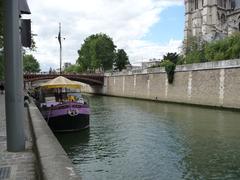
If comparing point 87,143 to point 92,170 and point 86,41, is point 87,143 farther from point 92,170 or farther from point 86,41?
point 86,41

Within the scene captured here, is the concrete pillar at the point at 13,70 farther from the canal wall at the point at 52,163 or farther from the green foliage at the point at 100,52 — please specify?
the green foliage at the point at 100,52

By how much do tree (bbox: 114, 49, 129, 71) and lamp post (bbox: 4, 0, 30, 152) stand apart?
7661 cm

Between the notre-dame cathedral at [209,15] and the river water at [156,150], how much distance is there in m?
76.5

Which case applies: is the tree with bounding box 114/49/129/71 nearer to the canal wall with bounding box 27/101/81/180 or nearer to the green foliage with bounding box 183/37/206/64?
the green foliage with bounding box 183/37/206/64

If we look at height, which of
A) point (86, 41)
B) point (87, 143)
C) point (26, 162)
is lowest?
point (87, 143)

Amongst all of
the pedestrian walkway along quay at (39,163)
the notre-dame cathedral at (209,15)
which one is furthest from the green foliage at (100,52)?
the pedestrian walkway along quay at (39,163)

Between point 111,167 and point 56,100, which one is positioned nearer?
point 111,167

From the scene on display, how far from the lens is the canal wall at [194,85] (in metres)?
30.5

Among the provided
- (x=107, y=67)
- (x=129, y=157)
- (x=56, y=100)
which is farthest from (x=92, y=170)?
(x=107, y=67)

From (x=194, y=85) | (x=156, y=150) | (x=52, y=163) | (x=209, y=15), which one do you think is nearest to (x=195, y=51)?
(x=194, y=85)

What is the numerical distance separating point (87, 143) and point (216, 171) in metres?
6.06

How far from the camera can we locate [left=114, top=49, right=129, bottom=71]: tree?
83.7 m

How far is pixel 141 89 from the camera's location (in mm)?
49531

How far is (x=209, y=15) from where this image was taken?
98.7 meters
